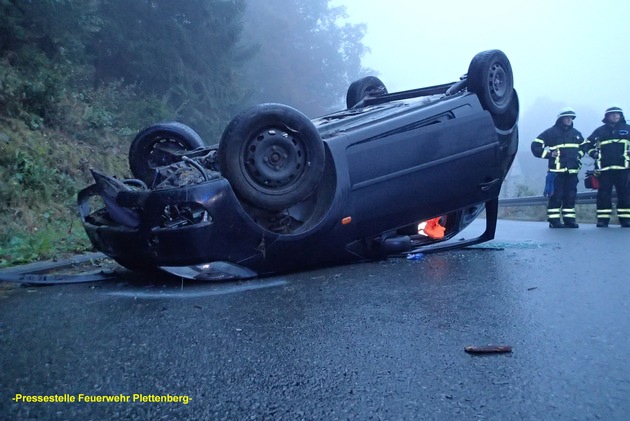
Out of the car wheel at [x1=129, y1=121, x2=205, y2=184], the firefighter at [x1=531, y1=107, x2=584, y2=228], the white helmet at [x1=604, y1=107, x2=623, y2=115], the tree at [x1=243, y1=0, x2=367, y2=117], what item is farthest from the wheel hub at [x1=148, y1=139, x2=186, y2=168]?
the tree at [x1=243, y1=0, x2=367, y2=117]

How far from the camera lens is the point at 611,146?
26.4 ft

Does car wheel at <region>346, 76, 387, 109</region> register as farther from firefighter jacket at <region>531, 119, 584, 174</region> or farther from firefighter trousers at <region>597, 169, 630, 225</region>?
firefighter trousers at <region>597, 169, 630, 225</region>

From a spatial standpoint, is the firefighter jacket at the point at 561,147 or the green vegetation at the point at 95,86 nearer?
the green vegetation at the point at 95,86

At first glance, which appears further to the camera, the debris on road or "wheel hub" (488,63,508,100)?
"wheel hub" (488,63,508,100)

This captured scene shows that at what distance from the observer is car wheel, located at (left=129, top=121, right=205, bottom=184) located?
441 cm

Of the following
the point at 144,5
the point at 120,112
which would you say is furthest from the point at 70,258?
the point at 144,5

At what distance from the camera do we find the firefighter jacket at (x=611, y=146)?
313 inches

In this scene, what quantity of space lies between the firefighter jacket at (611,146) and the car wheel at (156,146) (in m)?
6.80

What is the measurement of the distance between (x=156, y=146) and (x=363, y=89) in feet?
8.17

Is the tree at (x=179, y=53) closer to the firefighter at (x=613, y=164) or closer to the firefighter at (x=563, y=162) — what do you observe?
the firefighter at (x=563, y=162)

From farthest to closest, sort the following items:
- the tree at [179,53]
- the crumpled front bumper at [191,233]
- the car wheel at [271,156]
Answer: the tree at [179,53] < the car wheel at [271,156] < the crumpled front bumper at [191,233]

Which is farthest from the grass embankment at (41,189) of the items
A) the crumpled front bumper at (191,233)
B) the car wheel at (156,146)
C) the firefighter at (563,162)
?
the firefighter at (563,162)

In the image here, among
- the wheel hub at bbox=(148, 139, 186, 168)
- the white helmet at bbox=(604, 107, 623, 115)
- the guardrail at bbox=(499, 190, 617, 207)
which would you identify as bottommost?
the guardrail at bbox=(499, 190, 617, 207)

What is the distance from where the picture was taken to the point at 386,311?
254 centimetres
